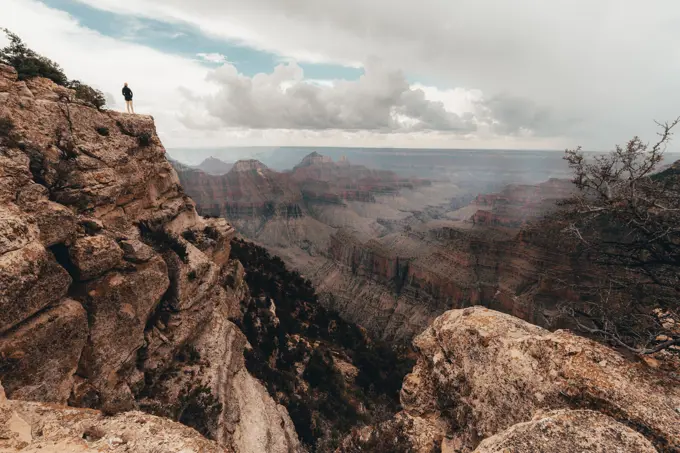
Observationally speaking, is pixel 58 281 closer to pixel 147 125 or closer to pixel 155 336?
pixel 155 336

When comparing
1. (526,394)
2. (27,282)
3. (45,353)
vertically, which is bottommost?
(45,353)

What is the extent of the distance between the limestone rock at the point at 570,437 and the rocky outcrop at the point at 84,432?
21.6 feet

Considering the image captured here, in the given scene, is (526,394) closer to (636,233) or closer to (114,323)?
(636,233)

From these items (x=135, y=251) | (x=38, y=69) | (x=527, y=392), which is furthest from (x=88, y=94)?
(x=527, y=392)

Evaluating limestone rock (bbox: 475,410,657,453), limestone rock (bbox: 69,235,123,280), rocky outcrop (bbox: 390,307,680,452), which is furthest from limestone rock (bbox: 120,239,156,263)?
limestone rock (bbox: 475,410,657,453)

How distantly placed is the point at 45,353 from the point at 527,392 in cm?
1423

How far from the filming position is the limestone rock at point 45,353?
9047 millimetres

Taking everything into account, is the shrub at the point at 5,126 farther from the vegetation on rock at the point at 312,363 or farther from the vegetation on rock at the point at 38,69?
the vegetation on rock at the point at 312,363

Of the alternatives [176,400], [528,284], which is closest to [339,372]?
[176,400]

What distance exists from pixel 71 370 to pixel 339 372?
83.2 feet

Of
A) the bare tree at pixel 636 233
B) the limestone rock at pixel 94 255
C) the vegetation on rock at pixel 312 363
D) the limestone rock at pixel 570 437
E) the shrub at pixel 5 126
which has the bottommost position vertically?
the vegetation on rock at pixel 312 363

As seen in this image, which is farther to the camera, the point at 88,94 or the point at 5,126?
the point at 88,94

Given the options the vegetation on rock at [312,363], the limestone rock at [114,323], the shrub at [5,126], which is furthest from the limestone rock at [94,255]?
the vegetation on rock at [312,363]

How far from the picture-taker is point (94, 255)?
12.4 meters
